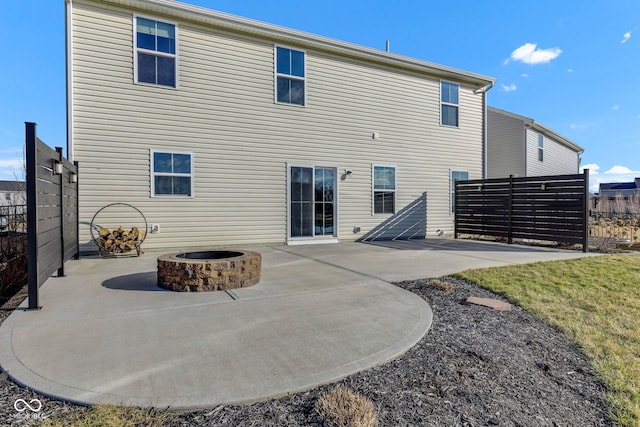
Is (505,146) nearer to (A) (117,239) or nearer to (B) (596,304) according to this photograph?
(B) (596,304)

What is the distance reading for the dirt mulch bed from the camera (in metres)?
1.81

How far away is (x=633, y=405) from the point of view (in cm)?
205

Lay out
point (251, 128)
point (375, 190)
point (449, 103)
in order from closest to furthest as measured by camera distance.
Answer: point (251, 128) → point (375, 190) → point (449, 103)

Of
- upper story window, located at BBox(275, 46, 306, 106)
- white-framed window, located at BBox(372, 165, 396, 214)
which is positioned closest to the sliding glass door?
white-framed window, located at BBox(372, 165, 396, 214)

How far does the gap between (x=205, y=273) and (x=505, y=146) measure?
18.1m

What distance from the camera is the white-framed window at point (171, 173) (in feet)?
24.5

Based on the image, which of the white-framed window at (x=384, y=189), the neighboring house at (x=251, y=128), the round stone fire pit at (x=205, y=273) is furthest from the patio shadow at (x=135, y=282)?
the white-framed window at (x=384, y=189)

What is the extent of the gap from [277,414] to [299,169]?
754 centimetres

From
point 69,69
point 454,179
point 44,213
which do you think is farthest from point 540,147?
point 44,213

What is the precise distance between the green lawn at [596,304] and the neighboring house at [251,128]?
478 cm

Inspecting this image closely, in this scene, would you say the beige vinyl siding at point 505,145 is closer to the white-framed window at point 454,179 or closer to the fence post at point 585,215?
the white-framed window at point 454,179

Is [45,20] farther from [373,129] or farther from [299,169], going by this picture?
[373,129]

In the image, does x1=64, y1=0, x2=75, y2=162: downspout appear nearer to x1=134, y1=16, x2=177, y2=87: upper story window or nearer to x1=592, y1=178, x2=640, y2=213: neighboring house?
x1=134, y1=16, x2=177, y2=87: upper story window

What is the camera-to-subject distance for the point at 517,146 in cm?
1733
